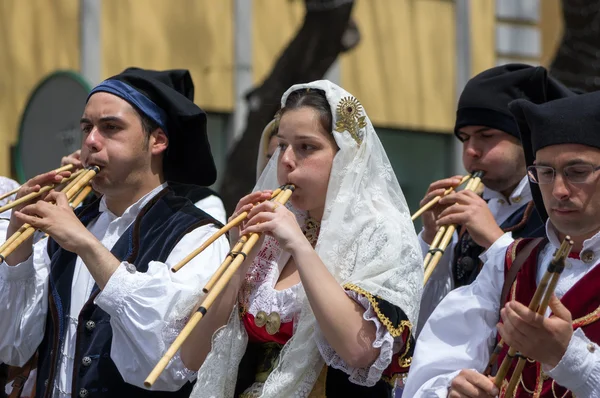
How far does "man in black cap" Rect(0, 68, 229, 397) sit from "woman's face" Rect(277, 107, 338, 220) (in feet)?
1.68

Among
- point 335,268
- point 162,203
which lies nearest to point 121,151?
point 162,203

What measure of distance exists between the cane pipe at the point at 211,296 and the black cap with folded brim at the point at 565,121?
0.85m

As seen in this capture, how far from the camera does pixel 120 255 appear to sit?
521cm

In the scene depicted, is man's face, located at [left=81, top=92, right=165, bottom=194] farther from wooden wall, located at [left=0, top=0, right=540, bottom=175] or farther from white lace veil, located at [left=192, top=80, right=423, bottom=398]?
wooden wall, located at [left=0, top=0, right=540, bottom=175]

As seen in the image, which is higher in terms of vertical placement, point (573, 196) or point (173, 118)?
point (573, 196)

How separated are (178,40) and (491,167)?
243 inches

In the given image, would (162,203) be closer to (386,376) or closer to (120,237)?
(120,237)

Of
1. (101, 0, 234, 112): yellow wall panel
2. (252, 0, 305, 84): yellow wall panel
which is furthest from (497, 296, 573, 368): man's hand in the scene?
(252, 0, 305, 84): yellow wall panel

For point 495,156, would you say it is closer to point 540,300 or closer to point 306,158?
point 306,158

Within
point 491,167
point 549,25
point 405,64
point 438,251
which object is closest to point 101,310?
point 438,251

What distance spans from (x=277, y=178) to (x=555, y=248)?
1.05 meters

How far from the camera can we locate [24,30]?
Answer: 1084 centimetres

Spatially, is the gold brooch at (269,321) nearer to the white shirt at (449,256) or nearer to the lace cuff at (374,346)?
the lace cuff at (374,346)

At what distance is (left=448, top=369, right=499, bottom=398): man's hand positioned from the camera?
3896mm
